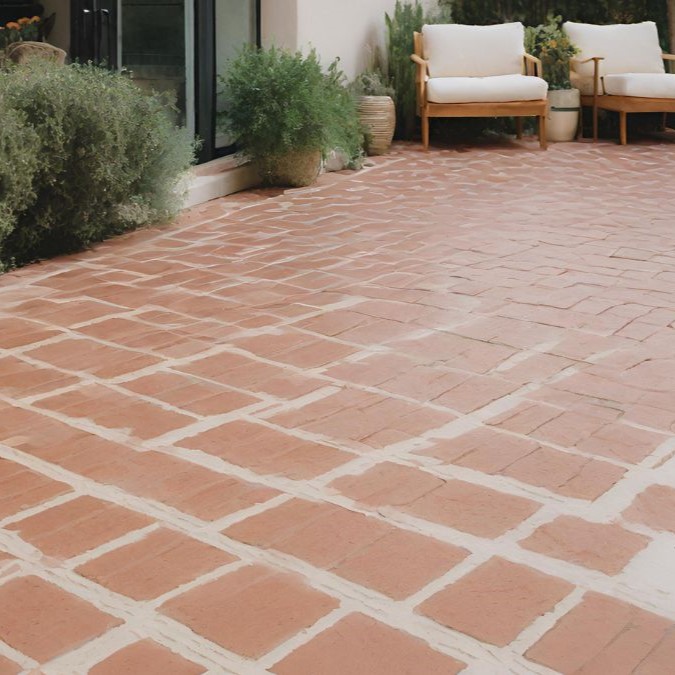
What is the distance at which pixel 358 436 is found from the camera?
255 cm

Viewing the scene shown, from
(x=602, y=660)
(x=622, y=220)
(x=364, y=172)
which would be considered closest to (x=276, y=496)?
(x=602, y=660)

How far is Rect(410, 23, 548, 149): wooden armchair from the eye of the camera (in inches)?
308

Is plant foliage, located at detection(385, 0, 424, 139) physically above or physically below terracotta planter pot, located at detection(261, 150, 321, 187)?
above

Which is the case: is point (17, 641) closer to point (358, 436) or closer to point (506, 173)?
point (358, 436)

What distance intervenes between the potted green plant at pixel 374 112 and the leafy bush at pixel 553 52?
1.72 metres

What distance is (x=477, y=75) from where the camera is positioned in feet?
27.2

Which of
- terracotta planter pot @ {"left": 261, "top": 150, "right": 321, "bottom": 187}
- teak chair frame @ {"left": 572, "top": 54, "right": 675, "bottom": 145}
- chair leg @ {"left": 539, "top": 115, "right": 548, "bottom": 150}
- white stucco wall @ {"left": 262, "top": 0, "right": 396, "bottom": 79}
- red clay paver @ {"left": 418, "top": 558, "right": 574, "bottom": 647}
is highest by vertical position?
white stucco wall @ {"left": 262, "top": 0, "right": 396, "bottom": 79}

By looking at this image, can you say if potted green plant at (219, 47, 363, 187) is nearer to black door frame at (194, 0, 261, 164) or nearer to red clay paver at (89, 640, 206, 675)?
black door frame at (194, 0, 261, 164)

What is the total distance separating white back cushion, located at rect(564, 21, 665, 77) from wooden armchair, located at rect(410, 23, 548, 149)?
1.87 ft

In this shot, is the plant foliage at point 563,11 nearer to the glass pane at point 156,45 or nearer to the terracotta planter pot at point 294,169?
the terracotta planter pot at point 294,169

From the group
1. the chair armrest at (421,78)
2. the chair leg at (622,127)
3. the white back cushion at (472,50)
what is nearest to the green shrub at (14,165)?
the chair armrest at (421,78)

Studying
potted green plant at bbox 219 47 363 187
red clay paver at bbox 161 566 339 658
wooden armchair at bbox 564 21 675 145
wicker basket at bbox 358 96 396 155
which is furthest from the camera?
wooden armchair at bbox 564 21 675 145

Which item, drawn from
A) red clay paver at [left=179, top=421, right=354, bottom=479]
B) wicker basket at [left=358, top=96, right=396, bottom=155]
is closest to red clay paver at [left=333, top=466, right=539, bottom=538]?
red clay paver at [left=179, top=421, right=354, bottom=479]

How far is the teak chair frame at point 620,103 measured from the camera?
26.7 ft
